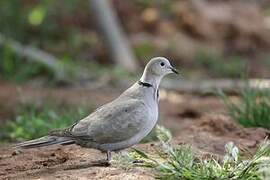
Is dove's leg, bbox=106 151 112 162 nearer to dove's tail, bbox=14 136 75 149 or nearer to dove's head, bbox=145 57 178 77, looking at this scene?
dove's tail, bbox=14 136 75 149

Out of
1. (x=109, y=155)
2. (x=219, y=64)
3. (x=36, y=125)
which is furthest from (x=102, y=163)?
(x=219, y=64)

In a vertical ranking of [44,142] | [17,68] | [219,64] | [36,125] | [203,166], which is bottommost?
[203,166]

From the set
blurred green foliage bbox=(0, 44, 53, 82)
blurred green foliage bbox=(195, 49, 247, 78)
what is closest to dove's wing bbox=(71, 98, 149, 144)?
blurred green foliage bbox=(0, 44, 53, 82)

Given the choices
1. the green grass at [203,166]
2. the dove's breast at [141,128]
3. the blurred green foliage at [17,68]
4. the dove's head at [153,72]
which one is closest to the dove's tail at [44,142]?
the dove's breast at [141,128]

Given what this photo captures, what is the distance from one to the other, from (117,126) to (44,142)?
1.79ft

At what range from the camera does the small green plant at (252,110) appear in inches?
289

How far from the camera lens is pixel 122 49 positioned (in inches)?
523

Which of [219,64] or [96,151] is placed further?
[219,64]

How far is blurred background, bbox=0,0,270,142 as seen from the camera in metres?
10.9

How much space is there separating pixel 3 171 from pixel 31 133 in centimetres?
196

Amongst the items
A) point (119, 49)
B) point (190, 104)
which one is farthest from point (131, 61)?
point (190, 104)

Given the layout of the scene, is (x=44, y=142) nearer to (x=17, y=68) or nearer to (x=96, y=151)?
(x=96, y=151)

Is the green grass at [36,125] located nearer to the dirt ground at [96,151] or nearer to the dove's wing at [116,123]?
the dirt ground at [96,151]

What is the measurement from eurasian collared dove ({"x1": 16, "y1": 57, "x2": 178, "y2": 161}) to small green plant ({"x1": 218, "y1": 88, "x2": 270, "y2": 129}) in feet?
5.86
